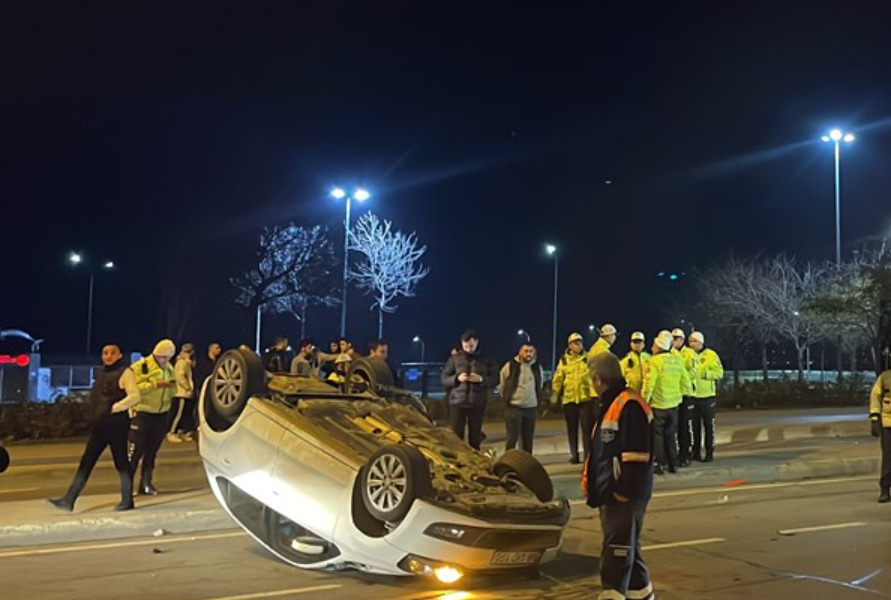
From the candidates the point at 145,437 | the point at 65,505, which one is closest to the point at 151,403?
the point at 145,437

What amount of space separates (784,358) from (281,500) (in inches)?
2828

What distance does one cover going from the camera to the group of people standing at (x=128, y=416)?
31.6 feet

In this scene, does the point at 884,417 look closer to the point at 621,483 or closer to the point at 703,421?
the point at 703,421

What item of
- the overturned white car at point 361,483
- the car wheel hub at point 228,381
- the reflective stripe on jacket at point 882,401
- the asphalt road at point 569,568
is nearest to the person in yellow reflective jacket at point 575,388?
the asphalt road at point 569,568

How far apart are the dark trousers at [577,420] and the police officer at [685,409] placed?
1.61m

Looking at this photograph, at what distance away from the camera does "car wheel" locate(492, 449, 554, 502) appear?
7.21m

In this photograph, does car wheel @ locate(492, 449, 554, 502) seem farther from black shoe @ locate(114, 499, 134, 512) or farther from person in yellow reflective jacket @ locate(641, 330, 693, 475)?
person in yellow reflective jacket @ locate(641, 330, 693, 475)

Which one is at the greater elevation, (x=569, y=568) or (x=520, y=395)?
(x=520, y=395)

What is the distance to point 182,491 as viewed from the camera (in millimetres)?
11430

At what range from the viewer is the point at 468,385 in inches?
469

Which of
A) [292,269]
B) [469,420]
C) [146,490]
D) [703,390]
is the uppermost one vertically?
[292,269]

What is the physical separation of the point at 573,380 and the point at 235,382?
22.4 ft

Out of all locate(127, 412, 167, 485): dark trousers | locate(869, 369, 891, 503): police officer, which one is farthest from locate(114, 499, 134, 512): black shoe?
locate(869, 369, 891, 503): police officer

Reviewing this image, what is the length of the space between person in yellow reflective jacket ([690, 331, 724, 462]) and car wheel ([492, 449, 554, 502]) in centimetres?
736
